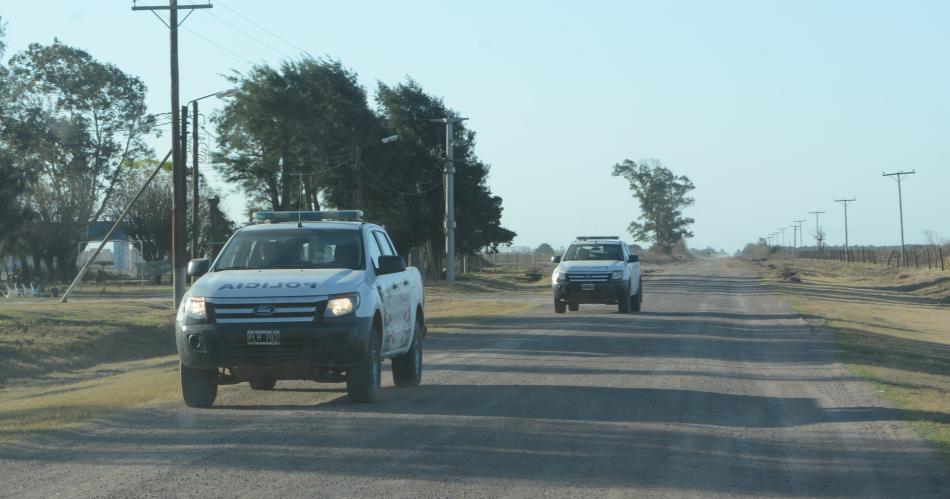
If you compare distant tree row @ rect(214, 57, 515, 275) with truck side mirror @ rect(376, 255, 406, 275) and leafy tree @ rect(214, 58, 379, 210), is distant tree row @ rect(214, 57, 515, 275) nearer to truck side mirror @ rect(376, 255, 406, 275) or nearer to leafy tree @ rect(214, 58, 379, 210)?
leafy tree @ rect(214, 58, 379, 210)

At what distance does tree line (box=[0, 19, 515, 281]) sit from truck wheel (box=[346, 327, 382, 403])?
129 ft

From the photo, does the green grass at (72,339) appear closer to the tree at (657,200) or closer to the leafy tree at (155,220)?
the leafy tree at (155,220)

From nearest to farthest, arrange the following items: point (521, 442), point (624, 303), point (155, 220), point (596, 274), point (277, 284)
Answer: point (521, 442) → point (277, 284) → point (596, 274) → point (624, 303) → point (155, 220)

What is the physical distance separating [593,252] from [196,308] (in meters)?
20.1

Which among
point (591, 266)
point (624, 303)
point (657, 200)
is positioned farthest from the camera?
point (657, 200)

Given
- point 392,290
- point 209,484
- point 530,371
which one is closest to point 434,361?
point 530,371

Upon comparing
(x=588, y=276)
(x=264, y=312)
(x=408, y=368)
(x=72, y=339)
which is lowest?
(x=72, y=339)

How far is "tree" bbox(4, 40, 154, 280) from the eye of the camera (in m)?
67.8

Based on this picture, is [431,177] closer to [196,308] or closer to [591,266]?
[591,266]

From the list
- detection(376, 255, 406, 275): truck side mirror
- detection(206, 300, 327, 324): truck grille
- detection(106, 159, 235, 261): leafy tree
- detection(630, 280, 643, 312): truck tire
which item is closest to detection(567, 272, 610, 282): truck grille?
detection(630, 280, 643, 312): truck tire

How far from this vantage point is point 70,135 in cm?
7081

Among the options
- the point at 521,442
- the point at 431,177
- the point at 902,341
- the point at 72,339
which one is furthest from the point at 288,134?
the point at 521,442

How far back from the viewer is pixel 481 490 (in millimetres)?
7660

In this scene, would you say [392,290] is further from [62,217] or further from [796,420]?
[62,217]
